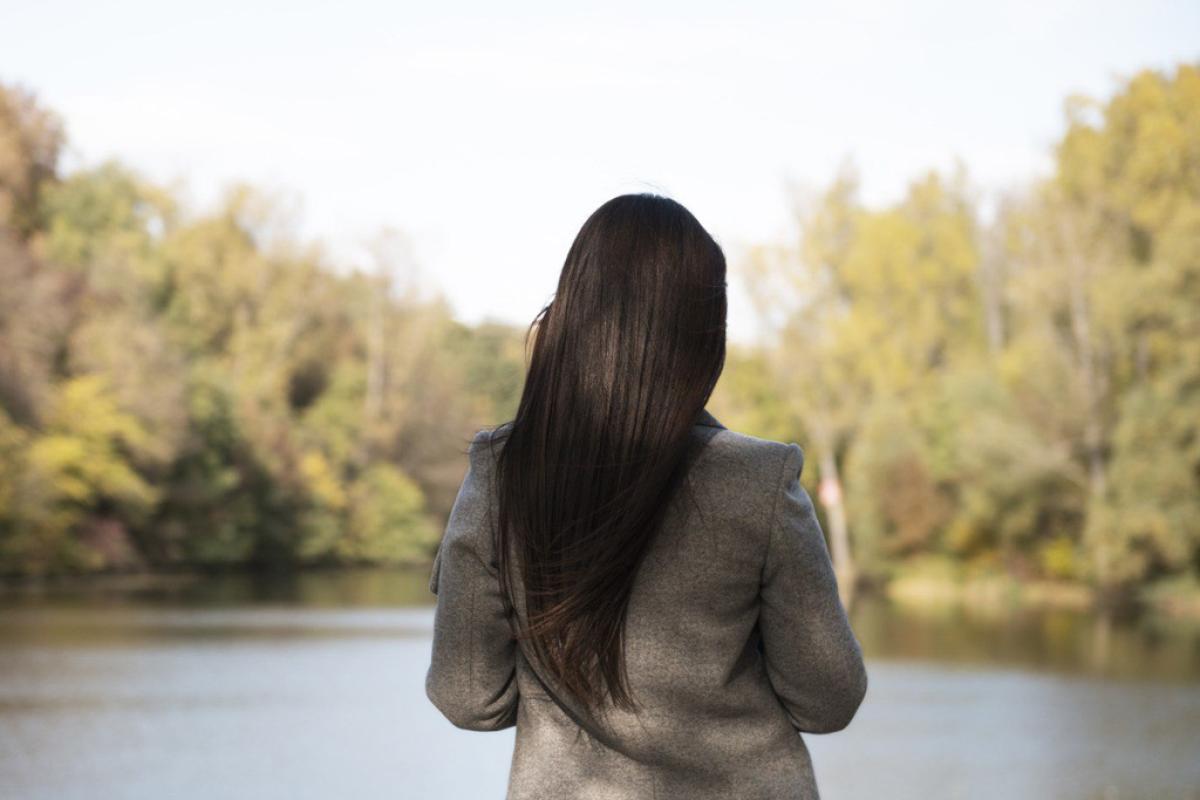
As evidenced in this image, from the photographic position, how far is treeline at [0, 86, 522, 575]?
31.4 m

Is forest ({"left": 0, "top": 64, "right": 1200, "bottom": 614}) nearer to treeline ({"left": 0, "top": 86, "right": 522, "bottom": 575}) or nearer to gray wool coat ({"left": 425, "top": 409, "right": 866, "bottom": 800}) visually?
treeline ({"left": 0, "top": 86, "right": 522, "bottom": 575})

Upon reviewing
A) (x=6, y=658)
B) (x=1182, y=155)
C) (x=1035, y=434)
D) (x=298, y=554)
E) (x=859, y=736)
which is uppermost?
(x=1182, y=155)

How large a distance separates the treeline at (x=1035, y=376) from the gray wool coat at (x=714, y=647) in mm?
25006

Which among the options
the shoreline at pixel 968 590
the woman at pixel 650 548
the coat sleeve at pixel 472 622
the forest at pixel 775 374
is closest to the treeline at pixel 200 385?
the forest at pixel 775 374

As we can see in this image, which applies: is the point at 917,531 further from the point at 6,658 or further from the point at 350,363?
the point at 350,363

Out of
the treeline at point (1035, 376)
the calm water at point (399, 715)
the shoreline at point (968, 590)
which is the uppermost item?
the treeline at point (1035, 376)

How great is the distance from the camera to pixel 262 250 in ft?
159

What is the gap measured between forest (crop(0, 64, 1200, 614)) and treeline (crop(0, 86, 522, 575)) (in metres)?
0.09

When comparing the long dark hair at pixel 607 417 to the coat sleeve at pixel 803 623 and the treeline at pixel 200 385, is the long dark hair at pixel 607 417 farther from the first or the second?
the treeline at pixel 200 385

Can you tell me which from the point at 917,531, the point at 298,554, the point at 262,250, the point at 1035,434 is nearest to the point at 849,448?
the point at 917,531

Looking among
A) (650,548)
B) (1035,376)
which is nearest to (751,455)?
(650,548)

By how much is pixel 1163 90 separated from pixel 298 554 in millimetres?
27779

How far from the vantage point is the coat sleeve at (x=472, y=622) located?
5.05 ft

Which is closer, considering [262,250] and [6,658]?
[6,658]
